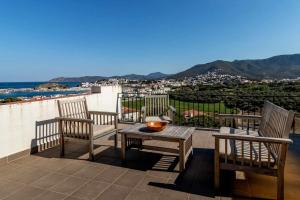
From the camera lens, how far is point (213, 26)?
41.6ft

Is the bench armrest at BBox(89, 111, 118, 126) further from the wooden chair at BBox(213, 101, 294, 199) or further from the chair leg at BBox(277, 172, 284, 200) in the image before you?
the chair leg at BBox(277, 172, 284, 200)

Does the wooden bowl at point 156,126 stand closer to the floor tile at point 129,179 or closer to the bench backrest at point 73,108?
the floor tile at point 129,179

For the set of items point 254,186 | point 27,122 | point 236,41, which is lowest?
point 254,186

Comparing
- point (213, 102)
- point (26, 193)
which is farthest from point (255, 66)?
point (26, 193)

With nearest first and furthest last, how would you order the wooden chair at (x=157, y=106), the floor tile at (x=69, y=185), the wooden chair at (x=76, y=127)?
1. the floor tile at (x=69, y=185)
2. the wooden chair at (x=76, y=127)
3. the wooden chair at (x=157, y=106)

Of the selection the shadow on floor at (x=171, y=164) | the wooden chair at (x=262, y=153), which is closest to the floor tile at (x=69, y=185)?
the shadow on floor at (x=171, y=164)

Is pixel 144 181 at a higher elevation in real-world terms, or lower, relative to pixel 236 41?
lower

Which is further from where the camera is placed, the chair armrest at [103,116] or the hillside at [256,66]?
the hillside at [256,66]

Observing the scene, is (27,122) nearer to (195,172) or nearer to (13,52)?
(195,172)

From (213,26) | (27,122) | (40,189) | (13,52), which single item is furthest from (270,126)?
(13,52)

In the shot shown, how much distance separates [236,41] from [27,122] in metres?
15.2

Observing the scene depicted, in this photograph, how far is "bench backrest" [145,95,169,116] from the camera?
494 centimetres

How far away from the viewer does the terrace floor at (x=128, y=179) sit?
217cm

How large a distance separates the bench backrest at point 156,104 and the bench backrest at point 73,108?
1.53 m
